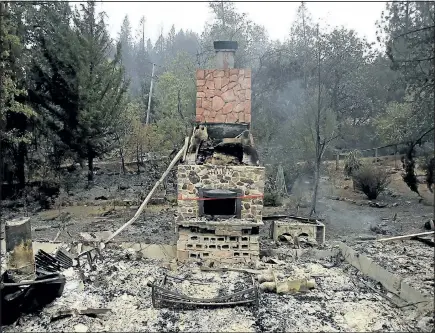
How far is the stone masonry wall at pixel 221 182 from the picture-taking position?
31.5 feet

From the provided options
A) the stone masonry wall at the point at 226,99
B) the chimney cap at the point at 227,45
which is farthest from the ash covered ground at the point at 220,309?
the chimney cap at the point at 227,45

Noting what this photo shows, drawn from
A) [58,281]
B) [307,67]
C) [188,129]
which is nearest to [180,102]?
[188,129]

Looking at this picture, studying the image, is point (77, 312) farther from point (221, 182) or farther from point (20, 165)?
point (20, 165)

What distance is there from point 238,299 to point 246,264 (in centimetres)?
214

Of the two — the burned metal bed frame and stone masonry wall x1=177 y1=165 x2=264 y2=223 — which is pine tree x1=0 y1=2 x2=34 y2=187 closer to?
stone masonry wall x1=177 y1=165 x2=264 y2=223

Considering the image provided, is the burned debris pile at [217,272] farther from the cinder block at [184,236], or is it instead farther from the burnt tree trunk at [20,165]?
the burnt tree trunk at [20,165]

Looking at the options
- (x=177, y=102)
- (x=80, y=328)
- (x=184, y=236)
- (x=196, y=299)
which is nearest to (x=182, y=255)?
(x=184, y=236)

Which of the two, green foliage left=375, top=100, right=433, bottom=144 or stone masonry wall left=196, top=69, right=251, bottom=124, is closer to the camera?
stone masonry wall left=196, top=69, right=251, bottom=124

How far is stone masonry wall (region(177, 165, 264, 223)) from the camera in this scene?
959 centimetres

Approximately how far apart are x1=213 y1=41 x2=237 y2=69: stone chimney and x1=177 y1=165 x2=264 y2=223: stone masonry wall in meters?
2.99

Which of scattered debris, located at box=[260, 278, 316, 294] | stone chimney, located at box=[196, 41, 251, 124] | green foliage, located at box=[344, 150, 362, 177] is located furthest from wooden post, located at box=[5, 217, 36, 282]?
green foliage, located at box=[344, 150, 362, 177]

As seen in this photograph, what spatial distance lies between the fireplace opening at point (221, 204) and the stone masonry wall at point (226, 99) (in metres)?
2.01

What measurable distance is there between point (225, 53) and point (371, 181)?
9824 mm

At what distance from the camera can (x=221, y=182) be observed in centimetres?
967
